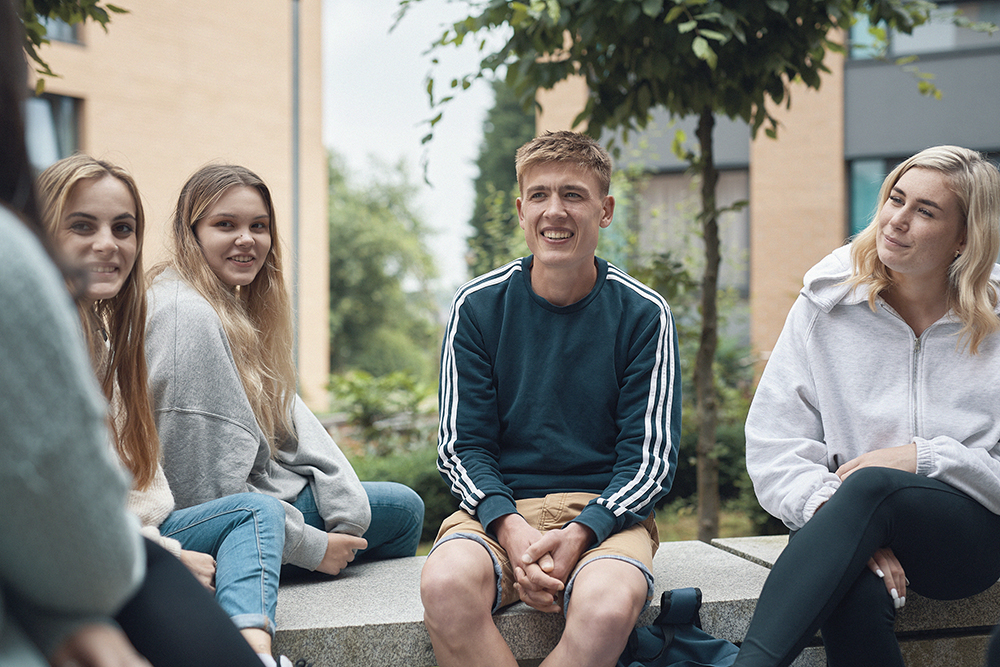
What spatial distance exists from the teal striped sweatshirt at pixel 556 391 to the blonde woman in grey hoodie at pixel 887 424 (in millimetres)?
379

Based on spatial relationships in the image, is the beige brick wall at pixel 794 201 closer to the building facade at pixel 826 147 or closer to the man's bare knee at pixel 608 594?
the building facade at pixel 826 147

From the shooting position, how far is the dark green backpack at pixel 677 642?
8.18 feet

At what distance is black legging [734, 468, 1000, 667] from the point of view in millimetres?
2271

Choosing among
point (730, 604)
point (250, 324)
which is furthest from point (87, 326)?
point (730, 604)

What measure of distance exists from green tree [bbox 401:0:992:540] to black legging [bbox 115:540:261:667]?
2421 mm

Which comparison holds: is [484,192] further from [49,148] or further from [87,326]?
[87,326]

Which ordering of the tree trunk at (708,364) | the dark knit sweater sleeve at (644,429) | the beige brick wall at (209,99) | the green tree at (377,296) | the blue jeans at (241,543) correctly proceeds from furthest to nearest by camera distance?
the green tree at (377,296) < the beige brick wall at (209,99) < the tree trunk at (708,364) < the dark knit sweater sleeve at (644,429) < the blue jeans at (241,543)

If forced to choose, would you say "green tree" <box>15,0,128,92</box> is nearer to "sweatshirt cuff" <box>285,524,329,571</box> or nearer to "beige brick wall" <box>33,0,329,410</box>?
"sweatshirt cuff" <box>285,524,329,571</box>

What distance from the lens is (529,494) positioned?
2768 mm

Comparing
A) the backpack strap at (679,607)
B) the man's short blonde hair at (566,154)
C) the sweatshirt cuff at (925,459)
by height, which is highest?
the man's short blonde hair at (566,154)

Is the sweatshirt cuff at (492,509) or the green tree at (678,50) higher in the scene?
the green tree at (678,50)

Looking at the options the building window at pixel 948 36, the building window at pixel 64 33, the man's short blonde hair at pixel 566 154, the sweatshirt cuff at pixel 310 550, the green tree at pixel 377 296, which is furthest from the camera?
the green tree at pixel 377 296

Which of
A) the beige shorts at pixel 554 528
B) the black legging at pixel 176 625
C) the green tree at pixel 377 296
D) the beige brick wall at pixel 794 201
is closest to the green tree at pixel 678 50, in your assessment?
the beige shorts at pixel 554 528

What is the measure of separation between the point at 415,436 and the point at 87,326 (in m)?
5.20
